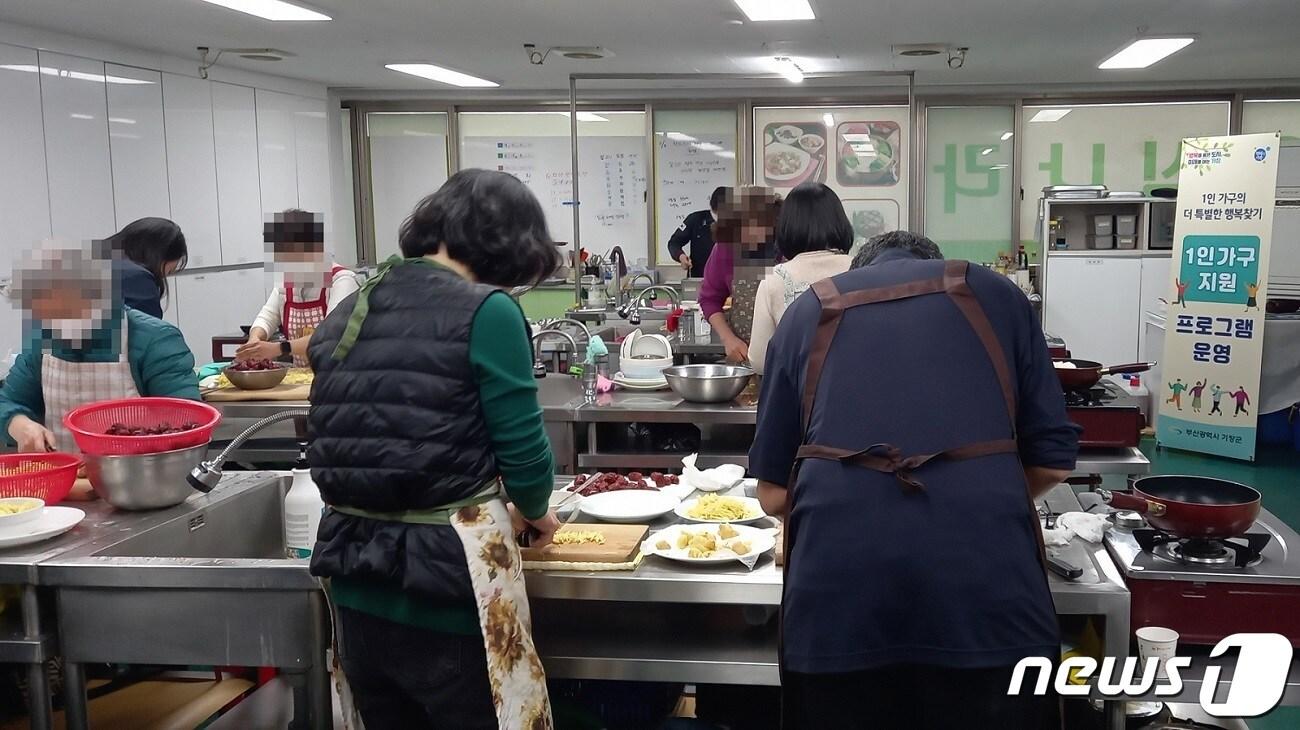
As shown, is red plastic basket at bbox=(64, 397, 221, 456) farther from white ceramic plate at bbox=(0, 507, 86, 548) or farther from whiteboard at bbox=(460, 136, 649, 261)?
whiteboard at bbox=(460, 136, 649, 261)

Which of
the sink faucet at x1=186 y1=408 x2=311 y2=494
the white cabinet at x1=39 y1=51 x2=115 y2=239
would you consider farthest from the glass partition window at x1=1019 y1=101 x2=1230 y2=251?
the sink faucet at x1=186 y1=408 x2=311 y2=494

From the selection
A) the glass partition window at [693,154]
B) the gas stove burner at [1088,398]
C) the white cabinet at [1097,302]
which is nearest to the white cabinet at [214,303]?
the glass partition window at [693,154]

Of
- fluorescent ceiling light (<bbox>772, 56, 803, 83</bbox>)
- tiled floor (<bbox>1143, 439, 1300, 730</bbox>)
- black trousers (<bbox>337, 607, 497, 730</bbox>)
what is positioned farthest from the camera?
fluorescent ceiling light (<bbox>772, 56, 803, 83</bbox>)

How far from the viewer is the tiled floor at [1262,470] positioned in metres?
5.30

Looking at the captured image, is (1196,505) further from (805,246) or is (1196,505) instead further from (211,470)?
(211,470)

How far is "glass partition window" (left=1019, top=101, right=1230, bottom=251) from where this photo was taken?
8820mm

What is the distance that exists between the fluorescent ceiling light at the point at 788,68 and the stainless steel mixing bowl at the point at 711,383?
13.8ft

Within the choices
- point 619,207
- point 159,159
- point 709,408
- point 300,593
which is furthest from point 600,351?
point 619,207

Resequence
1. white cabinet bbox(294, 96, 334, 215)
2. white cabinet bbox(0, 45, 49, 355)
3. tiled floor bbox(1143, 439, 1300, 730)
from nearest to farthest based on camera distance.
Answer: tiled floor bbox(1143, 439, 1300, 730) < white cabinet bbox(0, 45, 49, 355) < white cabinet bbox(294, 96, 334, 215)

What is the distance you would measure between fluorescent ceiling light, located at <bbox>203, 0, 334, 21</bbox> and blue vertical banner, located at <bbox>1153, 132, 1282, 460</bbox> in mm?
5218

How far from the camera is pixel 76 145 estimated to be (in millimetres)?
6203

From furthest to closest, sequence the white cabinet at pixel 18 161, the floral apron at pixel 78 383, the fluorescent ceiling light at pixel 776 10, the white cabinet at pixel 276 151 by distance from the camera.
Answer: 1. the white cabinet at pixel 276 151
2. the white cabinet at pixel 18 161
3. the fluorescent ceiling light at pixel 776 10
4. the floral apron at pixel 78 383

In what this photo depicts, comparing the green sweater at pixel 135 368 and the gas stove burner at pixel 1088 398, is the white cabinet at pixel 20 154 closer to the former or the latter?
the green sweater at pixel 135 368

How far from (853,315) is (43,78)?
19.6 feet
